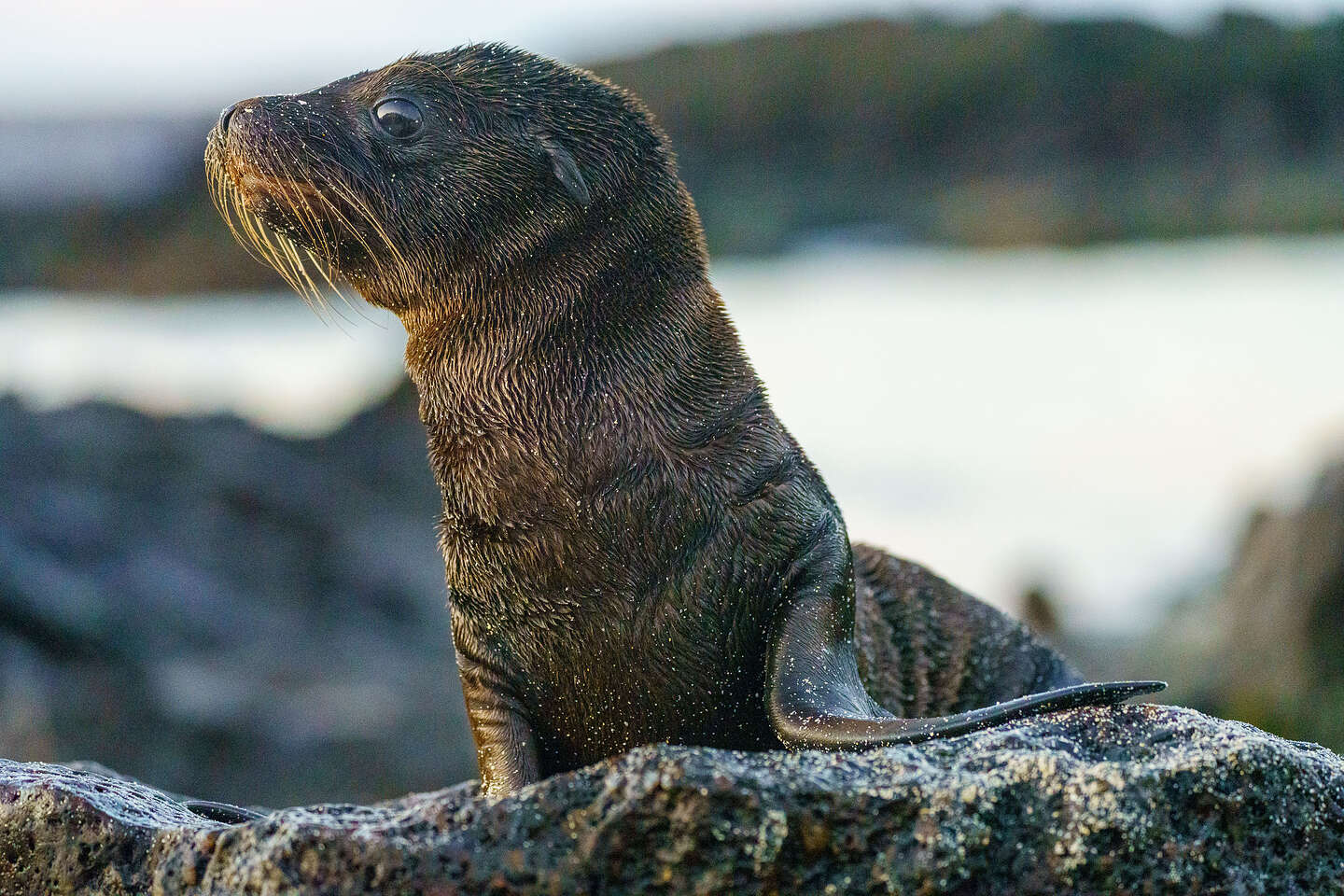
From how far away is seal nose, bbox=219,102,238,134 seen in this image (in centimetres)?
521

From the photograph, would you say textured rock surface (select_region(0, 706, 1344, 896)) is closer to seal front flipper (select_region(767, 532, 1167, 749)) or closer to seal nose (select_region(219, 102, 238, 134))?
seal front flipper (select_region(767, 532, 1167, 749))

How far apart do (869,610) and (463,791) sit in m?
2.28

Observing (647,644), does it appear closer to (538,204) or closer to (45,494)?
(538,204)

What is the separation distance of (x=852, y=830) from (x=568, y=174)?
7.44ft

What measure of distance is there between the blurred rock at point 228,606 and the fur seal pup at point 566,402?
7.02 meters

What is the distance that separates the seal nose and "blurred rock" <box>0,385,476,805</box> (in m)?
6.92

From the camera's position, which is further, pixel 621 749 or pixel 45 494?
pixel 45 494

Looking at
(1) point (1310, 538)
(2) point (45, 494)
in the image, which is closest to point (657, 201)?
(1) point (1310, 538)

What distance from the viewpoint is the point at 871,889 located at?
3543 mm

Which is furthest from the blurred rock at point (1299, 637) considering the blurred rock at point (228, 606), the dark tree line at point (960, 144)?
the dark tree line at point (960, 144)

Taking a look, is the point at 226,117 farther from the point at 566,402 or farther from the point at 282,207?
the point at 566,402

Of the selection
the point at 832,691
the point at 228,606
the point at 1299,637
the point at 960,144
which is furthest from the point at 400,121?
the point at 960,144

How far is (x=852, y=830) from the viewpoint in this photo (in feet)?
11.7

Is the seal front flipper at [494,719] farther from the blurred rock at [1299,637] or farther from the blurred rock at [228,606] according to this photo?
the blurred rock at [1299,637]
